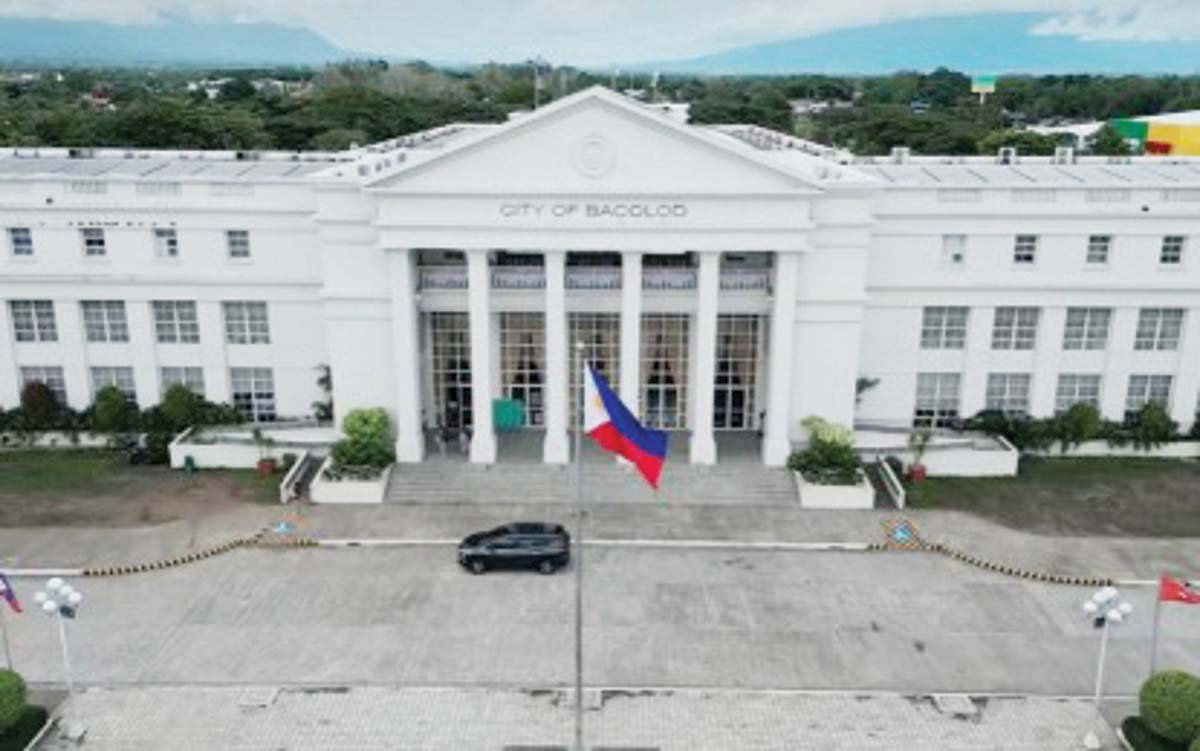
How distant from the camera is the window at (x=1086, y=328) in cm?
4347

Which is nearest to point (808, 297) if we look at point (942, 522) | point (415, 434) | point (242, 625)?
point (942, 522)

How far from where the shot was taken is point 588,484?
39.5m

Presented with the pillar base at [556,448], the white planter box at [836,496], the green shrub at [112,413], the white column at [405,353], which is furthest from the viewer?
the green shrub at [112,413]

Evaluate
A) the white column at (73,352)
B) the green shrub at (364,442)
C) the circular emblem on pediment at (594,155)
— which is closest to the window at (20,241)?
the white column at (73,352)

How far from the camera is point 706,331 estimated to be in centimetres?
3966

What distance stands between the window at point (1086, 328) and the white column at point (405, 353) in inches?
1027

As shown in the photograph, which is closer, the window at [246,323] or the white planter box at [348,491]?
the white planter box at [348,491]

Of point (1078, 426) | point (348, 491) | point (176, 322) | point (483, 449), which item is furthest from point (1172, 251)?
point (176, 322)

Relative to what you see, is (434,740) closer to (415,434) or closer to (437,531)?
(437,531)

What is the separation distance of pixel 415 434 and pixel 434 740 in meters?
16.7

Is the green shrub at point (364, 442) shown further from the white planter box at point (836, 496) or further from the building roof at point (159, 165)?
the white planter box at point (836, 496)

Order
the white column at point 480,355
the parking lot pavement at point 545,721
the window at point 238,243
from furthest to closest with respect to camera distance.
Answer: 1. the window at point 238,243
2. the white column at point 480,355
3. the parking lot pavement at point 545,721

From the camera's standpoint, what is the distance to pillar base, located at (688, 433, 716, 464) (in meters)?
40.4

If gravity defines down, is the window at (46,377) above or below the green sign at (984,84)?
below
